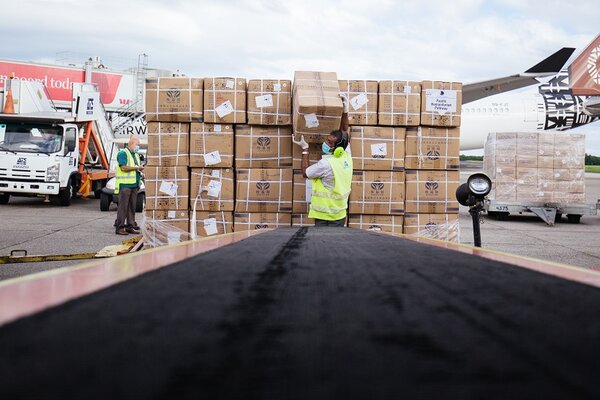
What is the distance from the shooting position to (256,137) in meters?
7.10

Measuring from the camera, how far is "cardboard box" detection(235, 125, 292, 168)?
7.09 m

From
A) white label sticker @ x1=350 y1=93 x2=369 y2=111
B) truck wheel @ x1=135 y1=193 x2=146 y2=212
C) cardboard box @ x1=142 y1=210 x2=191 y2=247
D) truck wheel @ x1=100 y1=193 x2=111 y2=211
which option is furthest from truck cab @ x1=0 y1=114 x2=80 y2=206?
white label sticker @ x1=350 y1=93 x2=369 y2=111

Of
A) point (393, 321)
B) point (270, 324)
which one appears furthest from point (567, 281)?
point (270, 324)

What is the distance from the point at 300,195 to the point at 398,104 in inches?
63.6

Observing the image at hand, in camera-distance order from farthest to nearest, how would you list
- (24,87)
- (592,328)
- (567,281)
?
(24,87), (567,281), (592,328)

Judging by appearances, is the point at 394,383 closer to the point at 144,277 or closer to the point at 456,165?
the point at 144,277

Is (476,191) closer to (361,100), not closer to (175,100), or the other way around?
(361,100)

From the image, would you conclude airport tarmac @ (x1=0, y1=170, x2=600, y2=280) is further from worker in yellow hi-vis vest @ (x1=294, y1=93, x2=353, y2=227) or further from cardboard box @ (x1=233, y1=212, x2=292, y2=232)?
worker in yellow hi-vis vest @ (x1=294, y1=93, x2=353, y2=227)

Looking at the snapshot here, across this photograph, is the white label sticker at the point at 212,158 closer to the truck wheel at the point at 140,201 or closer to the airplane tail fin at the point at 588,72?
the truck wheel at the point at 140,201

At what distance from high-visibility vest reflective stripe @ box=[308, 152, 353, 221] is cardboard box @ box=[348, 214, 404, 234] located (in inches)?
29.6

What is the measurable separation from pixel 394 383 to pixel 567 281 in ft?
3.14

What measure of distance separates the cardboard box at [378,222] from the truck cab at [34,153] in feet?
34.7

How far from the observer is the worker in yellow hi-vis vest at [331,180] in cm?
633

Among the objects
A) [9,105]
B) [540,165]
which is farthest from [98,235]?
[540,165]
